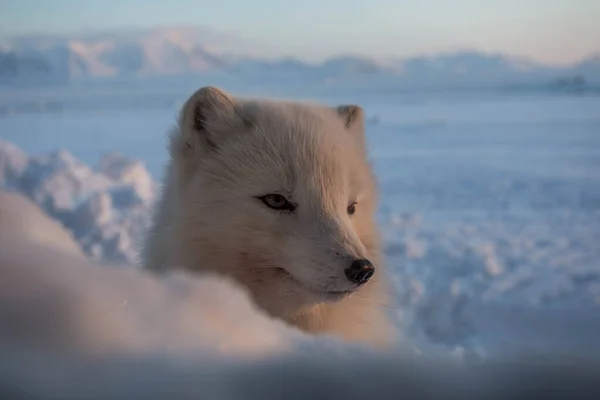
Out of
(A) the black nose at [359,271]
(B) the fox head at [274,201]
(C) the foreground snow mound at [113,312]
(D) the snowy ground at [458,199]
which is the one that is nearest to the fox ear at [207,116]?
(B) the fox head at [274,201]

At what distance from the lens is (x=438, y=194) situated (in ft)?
16.3

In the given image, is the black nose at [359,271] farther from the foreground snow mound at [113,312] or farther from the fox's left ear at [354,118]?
the foreground snow mound at [113,312]

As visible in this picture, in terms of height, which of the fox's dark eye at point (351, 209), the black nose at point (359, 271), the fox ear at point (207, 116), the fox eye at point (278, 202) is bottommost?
the black nose at point (359, 271)

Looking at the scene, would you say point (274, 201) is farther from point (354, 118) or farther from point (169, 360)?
point (169, 360)

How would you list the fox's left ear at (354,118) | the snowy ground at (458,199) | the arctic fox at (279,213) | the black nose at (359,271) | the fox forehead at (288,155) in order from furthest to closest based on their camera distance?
the snowy ground at (458,199)
the fox's left ear at (354,118)
the fox forehead at (288,155)
the arctic fox at (279,213)
the black nose at (359,271)

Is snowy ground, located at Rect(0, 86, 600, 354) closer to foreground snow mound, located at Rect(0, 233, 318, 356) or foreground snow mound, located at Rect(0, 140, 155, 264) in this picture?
foreground snow mound, located at Rect(0, 140, 155, 264)

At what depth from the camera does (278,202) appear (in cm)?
176

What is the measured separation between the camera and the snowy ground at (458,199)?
255 cm

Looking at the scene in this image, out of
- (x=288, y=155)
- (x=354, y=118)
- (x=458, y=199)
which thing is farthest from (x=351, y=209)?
(x=458, y=199)

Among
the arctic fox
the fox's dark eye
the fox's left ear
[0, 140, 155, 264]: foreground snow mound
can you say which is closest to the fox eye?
the arctic fox

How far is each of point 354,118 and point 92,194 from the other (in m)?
1.18

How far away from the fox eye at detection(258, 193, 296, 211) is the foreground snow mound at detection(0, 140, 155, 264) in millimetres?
643

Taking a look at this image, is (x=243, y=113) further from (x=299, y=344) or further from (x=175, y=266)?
(x=299, y=344)

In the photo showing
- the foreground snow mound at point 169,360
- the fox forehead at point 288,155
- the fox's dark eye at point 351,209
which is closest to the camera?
the foreground snow mound at point 169,360
